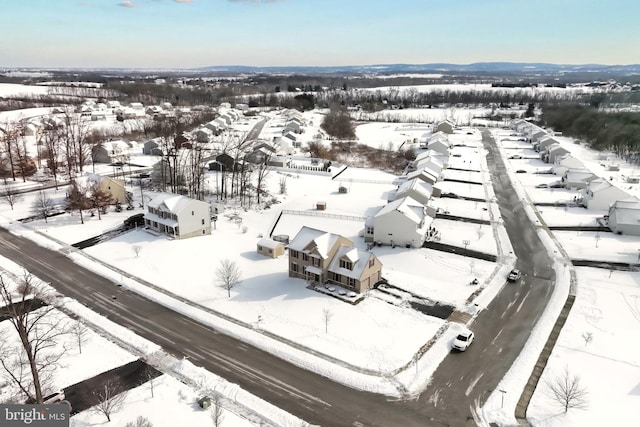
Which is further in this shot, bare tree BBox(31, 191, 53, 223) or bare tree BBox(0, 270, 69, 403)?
bare tree BBox(31, 191, 53, 223)

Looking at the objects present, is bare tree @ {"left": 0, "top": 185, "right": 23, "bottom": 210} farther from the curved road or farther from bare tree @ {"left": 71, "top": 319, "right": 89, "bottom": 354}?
bare tree @ {"left": 71, "top": 319, "right": 89, "bottom": 354}

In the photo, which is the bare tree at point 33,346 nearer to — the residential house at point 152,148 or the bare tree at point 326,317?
the bare tree at point 326,317

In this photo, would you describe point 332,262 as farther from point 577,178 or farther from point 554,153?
point 554,153

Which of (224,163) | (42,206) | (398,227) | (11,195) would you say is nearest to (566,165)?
(398,227)

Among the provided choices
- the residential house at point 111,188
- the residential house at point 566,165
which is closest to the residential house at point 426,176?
the residential house at point 566,165

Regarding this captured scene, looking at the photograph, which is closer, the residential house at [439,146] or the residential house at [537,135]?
the residential house at [439,146]

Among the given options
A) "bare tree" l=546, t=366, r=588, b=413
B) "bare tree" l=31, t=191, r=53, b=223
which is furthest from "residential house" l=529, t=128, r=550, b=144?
"bare tree" l=31, t=191, r=53, b=223
